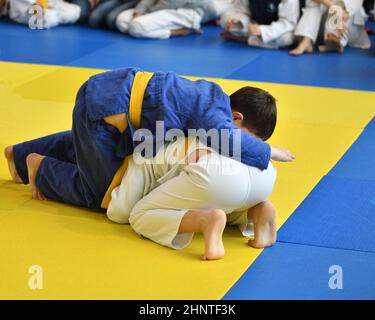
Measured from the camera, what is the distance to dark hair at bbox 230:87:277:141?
10.5 ft

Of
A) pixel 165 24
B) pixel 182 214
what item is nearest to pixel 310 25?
pixel 165 24

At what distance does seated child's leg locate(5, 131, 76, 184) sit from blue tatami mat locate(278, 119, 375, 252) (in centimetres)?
113

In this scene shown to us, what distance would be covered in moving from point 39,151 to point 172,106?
91 centimetres

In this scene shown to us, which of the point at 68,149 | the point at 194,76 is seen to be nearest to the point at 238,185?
the point at 68,149

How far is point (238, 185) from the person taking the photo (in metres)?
3.08

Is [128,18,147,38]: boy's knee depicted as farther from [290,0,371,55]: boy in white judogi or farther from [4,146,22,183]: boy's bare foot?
[4,146,22,183]: boy's bare foot

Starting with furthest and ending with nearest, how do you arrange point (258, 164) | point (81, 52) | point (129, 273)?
point (81, 52) < point (258, 164) < point (129, 273)

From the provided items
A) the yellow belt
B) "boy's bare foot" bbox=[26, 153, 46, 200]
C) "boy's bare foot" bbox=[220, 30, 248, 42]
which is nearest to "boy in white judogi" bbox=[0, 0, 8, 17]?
"boy's bare foot" bbox=[220, 30, 248, 42]

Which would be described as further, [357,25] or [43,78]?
[357,25]

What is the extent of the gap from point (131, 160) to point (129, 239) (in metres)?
0.34

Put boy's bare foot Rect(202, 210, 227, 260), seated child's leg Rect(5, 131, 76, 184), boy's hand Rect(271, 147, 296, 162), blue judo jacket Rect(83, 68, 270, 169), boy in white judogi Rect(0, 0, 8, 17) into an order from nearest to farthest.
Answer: boy's bare foot Rect(202, 210, 227, 260)
blue judo jacket Rect(83, 68, 270, 169)
boy's hand Rect(271, 147, 296, 162)
seated child's leg Rect(5, 131, 76, 184)
boy in white judogi Rect(0, 0, 8, 17)

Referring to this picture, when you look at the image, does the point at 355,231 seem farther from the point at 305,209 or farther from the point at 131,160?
the point at 131,160

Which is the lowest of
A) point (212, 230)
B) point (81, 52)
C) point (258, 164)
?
point (81, 52)

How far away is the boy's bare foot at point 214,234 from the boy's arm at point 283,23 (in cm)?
390
